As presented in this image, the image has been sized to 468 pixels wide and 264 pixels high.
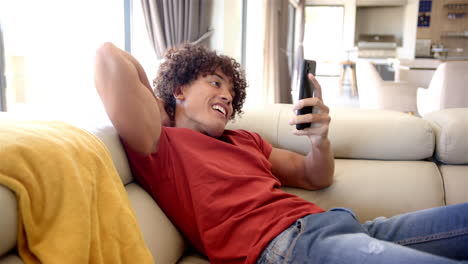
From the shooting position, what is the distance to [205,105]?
1370mm

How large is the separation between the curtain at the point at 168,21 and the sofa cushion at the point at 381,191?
1856 mm

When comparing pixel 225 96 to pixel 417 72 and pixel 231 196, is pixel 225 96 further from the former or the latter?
pixel 417 72

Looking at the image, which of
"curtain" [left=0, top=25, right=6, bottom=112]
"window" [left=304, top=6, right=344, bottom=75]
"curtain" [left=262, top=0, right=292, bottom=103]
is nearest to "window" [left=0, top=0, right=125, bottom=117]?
"curtain" [left=0, top=25, right=6, bottom=112]

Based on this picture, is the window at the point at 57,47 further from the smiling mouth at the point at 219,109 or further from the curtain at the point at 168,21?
the smiling mouth at the point at 219,109

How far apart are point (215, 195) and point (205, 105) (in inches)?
14.1

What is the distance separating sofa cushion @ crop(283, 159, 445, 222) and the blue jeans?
33cm

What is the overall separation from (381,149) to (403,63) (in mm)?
3957

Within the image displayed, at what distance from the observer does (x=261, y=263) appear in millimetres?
1021

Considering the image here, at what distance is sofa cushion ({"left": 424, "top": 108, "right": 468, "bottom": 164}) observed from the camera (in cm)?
160

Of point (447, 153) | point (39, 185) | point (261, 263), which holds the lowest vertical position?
point (261, 263)

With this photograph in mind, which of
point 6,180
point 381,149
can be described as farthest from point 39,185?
point 381,149

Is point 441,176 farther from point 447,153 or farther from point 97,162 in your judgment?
point 97,162

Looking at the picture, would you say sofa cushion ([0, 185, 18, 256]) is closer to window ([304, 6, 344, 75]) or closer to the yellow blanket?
the yellow blanket

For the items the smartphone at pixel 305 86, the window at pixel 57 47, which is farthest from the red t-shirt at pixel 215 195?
the window at pixel 57 47
